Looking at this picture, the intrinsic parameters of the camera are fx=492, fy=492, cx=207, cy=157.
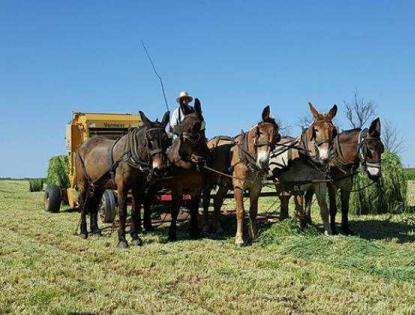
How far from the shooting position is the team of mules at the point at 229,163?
8648 millimetres

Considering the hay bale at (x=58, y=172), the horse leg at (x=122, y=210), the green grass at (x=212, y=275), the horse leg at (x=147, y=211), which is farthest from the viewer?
the hay bale at (x=58, y=172)

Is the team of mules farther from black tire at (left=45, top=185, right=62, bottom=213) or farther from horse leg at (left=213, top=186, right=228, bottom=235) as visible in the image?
black tire at (left=45, top=185, right=62, bottom=213)

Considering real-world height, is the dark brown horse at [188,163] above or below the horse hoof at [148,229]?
above

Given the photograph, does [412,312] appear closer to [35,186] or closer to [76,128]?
[76,128]

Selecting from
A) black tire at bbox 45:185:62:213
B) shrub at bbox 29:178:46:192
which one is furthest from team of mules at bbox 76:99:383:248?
shrub at bbox 29:178:46:192

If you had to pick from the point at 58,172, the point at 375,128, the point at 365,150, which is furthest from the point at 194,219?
the point at 58,172

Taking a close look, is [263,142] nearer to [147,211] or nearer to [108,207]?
[147,211]

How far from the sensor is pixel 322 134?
8.77 meters

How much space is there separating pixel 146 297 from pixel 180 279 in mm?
1012

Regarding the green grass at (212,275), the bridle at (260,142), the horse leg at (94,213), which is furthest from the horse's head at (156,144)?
the horse leg at (94,213)

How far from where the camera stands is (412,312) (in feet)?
16.3

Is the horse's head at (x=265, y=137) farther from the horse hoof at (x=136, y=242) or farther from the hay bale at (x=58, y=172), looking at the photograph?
the hay bale at (x=58, y=172)

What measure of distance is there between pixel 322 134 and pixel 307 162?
2.72 ft

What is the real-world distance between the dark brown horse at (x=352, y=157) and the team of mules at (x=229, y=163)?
0.06 ft
